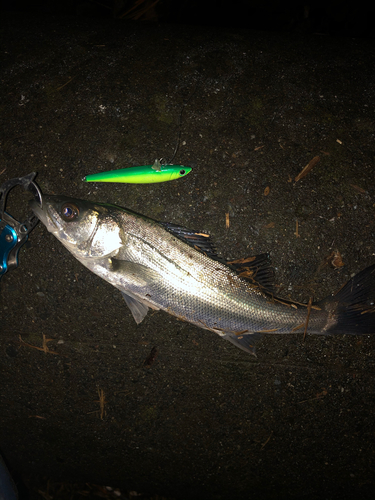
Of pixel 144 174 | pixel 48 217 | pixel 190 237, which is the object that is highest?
pixel 144 174

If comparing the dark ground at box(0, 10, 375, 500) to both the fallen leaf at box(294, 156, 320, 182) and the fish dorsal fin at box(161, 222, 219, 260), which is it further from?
the fish dorsal fin at box(161, 222, 219, 260)

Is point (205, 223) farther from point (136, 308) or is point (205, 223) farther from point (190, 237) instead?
point (136, 308)

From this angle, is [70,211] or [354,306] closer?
[70,211]

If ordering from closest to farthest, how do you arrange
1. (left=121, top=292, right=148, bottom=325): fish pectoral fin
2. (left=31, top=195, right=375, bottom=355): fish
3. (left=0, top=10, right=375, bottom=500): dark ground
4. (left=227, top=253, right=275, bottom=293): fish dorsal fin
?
1. (left=31, top=195, right=375, bottom=355): fish
2. (left=227, top=253, right=275, bottom=293): fish dorsal fin
3. (left=121, top=292, right=148, bottom=325): fish pectoral fin
4. (left=0, top=10, right=375, bottom=500): dark ground

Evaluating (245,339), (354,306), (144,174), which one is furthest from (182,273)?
(354,306)

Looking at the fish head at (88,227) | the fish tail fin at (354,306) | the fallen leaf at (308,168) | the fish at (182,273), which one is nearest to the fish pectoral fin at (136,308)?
the fish at (182,273)

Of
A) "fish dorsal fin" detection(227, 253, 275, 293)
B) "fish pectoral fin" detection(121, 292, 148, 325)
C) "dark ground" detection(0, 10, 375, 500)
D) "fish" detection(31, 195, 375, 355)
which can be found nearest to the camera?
"fish" detection(31, 195, 375, 355)

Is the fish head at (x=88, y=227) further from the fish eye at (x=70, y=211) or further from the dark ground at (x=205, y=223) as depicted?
the dark ground at (x=205, y=223)

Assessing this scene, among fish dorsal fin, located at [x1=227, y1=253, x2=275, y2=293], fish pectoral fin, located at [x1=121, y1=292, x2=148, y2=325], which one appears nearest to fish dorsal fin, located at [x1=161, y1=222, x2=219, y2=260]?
fish dorsal fin, located at [x1=227, y1=253, x2=275, y2=293]

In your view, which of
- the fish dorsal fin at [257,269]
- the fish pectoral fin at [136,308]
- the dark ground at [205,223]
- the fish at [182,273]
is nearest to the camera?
the fish at [182,273]
